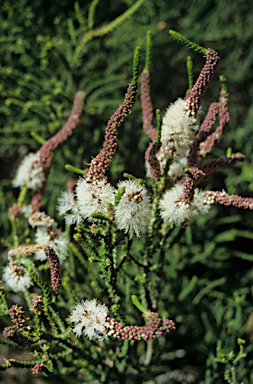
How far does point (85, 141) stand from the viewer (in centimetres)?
163

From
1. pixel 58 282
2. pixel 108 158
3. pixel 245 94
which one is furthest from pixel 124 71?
pixel 58 282

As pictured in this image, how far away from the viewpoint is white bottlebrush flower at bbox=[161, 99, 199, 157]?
73 cm

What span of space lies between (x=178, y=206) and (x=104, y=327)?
34 cm

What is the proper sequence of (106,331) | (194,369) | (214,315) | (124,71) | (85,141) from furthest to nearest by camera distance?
1. (124,71)
2. (85,141)
3. (214,315)
4. (194,369)
5. (106,331)

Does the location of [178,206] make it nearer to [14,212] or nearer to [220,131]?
[220,131]

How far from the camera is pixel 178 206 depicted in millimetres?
720

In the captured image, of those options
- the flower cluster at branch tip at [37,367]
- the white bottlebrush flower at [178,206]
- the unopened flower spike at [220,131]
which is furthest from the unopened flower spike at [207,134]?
the flower cluster at branch tip at [37,367]

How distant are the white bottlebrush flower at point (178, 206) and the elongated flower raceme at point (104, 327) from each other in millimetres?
266

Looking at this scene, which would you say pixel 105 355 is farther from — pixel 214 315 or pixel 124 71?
pixel 124 71

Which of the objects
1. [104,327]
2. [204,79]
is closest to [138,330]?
[104,327]

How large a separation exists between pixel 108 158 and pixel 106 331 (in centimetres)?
41

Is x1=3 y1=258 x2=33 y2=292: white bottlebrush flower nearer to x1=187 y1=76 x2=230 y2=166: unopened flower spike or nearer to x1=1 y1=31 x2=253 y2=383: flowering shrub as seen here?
x1=1 y1=31 x2=253 y2=383: flowering shrub

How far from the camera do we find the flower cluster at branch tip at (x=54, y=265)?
685mm

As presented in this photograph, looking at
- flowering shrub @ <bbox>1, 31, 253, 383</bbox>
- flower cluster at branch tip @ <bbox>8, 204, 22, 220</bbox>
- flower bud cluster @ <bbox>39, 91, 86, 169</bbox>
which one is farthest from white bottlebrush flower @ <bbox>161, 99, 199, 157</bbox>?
flower cluster at branch tip @ <bbox>8, 204, 22, 220</bbox>
